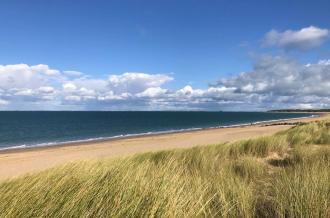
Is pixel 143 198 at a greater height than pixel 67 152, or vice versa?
pixel 143 198

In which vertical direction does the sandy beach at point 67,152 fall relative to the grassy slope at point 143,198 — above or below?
below

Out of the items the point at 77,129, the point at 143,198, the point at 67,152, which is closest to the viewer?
the point at 143,198

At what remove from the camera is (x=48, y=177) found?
4.62 metres

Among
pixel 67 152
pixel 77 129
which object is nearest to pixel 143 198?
pixel 67 152

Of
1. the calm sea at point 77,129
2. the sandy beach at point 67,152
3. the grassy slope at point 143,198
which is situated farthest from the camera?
the calm sea at point 77,129

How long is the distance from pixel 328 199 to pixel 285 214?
19.0 inches

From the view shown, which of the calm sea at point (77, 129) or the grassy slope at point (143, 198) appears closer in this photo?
the grassy slope at point (143, 198)

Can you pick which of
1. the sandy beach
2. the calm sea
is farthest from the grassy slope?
the calm sea

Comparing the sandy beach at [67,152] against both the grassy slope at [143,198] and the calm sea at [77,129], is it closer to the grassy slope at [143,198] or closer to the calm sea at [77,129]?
the grassy slope at [143,198]

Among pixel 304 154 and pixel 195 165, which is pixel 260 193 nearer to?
pixel 195 165

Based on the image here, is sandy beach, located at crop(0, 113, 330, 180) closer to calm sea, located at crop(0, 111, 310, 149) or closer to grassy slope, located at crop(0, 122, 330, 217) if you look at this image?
grassy slope, located at crop(0, 122, 330, 217)

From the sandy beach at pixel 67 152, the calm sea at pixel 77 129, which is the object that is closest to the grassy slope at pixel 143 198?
the sandy beach at pixel 67 152

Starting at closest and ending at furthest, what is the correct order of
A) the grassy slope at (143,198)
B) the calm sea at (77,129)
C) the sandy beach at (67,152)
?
the grassy slope at (143,198) → the sandy beach at (67,152) → the calm sea at (77,129)

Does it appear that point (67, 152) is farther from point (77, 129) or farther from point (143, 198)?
point (77, 129)
